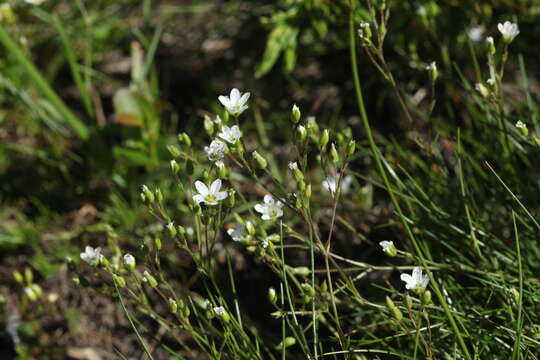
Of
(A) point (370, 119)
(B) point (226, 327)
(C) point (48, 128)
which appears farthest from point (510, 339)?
Answer: (C) point (48, 128)

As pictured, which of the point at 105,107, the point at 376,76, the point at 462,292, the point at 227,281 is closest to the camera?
the point at 462,292

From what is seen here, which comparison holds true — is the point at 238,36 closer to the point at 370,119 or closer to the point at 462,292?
the point at 370,119

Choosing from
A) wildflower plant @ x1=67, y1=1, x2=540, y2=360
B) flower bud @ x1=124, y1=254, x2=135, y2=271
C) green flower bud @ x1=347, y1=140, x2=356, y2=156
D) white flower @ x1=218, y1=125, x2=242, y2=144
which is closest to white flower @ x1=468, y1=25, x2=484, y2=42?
wildflower plant @ x1=67, y1=1, x2=540, y2=360

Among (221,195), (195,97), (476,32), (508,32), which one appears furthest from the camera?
(195,97)

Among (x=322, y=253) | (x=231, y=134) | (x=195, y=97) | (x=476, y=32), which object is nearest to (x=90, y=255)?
(x=231, y=134)

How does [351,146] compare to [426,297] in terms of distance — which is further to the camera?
[351,146]

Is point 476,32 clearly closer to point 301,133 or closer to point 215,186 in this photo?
point 301,133
